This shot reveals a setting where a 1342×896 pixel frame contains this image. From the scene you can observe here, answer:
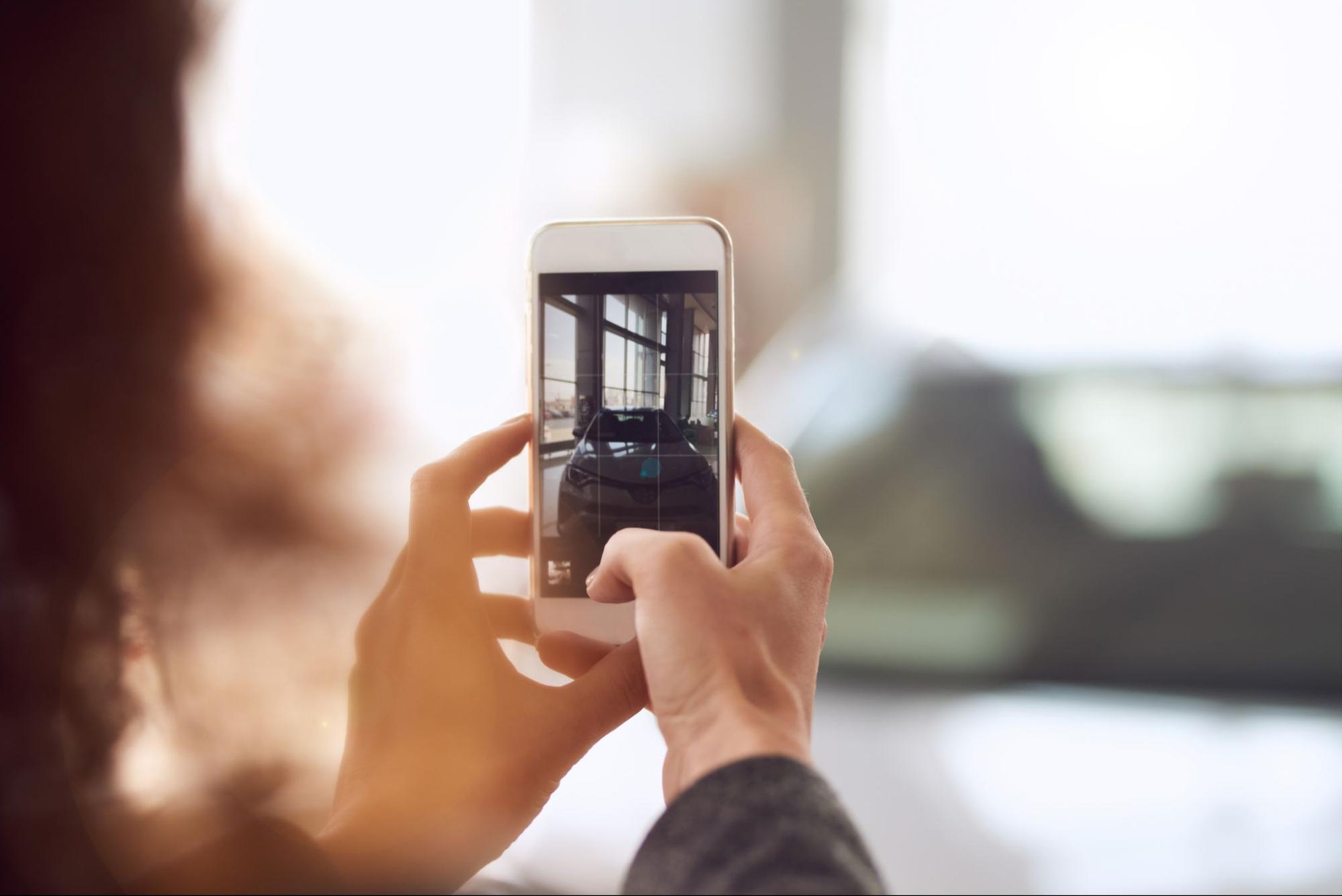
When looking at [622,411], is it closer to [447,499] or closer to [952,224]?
[447,499]

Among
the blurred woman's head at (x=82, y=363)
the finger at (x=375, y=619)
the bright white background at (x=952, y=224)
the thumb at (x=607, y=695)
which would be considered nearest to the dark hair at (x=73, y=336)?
the blurred woman's head at (x=82, y=363)

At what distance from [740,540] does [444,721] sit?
0.21 meters

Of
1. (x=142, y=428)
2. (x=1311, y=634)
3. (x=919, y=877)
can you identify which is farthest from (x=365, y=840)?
(x=1311, y=634)

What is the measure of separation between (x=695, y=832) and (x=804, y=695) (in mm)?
106

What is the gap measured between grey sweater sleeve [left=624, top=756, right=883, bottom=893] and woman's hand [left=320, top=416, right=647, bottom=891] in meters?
0.14

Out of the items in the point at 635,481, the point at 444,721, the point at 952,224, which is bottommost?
the point at 444,721

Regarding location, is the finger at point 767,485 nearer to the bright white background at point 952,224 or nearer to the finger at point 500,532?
the finger at point 500,532

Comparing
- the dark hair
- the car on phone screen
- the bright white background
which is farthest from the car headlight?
the dark hair

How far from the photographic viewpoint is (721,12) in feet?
2.63

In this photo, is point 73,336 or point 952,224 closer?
point 73,336

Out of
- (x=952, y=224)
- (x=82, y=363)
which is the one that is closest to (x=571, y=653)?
(x=82, y=363)

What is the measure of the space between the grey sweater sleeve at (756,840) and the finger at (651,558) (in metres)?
0.09

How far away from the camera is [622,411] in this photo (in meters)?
0.46

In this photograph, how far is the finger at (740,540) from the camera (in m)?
0.46
